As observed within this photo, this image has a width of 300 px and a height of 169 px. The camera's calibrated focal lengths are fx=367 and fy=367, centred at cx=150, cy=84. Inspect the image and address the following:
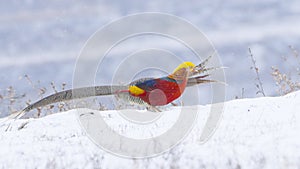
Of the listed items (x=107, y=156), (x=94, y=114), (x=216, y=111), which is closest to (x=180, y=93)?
(x=216, y=111)

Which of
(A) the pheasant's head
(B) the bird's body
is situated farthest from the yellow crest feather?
(A) the pheasant's head

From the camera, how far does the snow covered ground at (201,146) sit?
271 cm

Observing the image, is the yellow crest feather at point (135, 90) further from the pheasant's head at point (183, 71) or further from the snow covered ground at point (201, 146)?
the snow covered ground at point (201, 146)

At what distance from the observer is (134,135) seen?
11.2 feet

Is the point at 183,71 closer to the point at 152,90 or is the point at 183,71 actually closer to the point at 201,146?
Answer: the point at 152,90

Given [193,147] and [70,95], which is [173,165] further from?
[70,95]

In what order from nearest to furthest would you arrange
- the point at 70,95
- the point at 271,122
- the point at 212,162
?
the point at 212,162
the point at 271,122
the point at 70,95

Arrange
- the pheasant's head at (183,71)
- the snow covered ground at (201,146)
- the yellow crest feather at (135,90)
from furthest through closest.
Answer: the yellow crest feather at (135,90) → the pheasant's head at (183,71) → the snow covered ground at (201,146)

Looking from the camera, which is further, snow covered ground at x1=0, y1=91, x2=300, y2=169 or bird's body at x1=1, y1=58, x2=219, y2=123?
bird's body at x1=1, y1=58, x2=219, y2=123

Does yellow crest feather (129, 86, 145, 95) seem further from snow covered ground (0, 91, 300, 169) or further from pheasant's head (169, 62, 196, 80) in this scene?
snow covered ground (0, 91, 300, 169)

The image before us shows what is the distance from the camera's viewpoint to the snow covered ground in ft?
8.90

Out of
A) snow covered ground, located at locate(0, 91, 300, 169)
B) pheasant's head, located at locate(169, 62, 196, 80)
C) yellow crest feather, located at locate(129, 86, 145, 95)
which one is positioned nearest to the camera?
snow covered ground, located at locate(0, 91, 300, 169)

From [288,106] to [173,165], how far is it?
164 centimetres

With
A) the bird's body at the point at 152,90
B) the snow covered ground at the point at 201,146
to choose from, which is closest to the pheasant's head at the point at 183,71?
the bird's body at the point at 152,90
